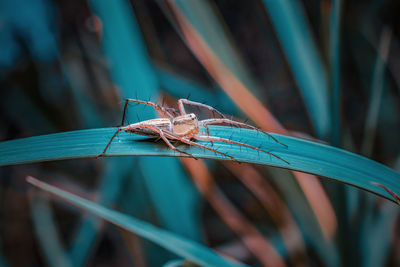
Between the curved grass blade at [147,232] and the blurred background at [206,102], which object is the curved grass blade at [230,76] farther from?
the curved grass blade at [147,232]

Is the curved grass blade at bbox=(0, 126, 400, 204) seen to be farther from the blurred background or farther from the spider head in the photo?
the blurred background

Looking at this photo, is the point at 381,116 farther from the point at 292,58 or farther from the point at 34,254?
the point at 34,254

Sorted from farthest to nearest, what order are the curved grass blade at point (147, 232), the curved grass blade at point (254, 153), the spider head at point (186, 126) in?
the spider head at point (186, 126) → the curved grass blade at point (147, 232) → the curved grass blade at point (254, 153)

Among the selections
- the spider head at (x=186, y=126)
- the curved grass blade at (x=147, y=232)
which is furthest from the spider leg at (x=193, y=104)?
the curved grass blade at (x=147, y=232)

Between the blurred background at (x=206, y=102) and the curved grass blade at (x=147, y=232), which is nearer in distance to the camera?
the curved grass blade at (x=147, y=232)

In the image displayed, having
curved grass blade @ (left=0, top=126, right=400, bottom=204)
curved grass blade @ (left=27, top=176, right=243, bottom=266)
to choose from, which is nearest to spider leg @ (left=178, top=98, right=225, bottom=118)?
curved grass blade @ (left=0, top=126, right=400, bottom=204)

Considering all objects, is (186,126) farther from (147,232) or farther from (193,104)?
(147,232)
